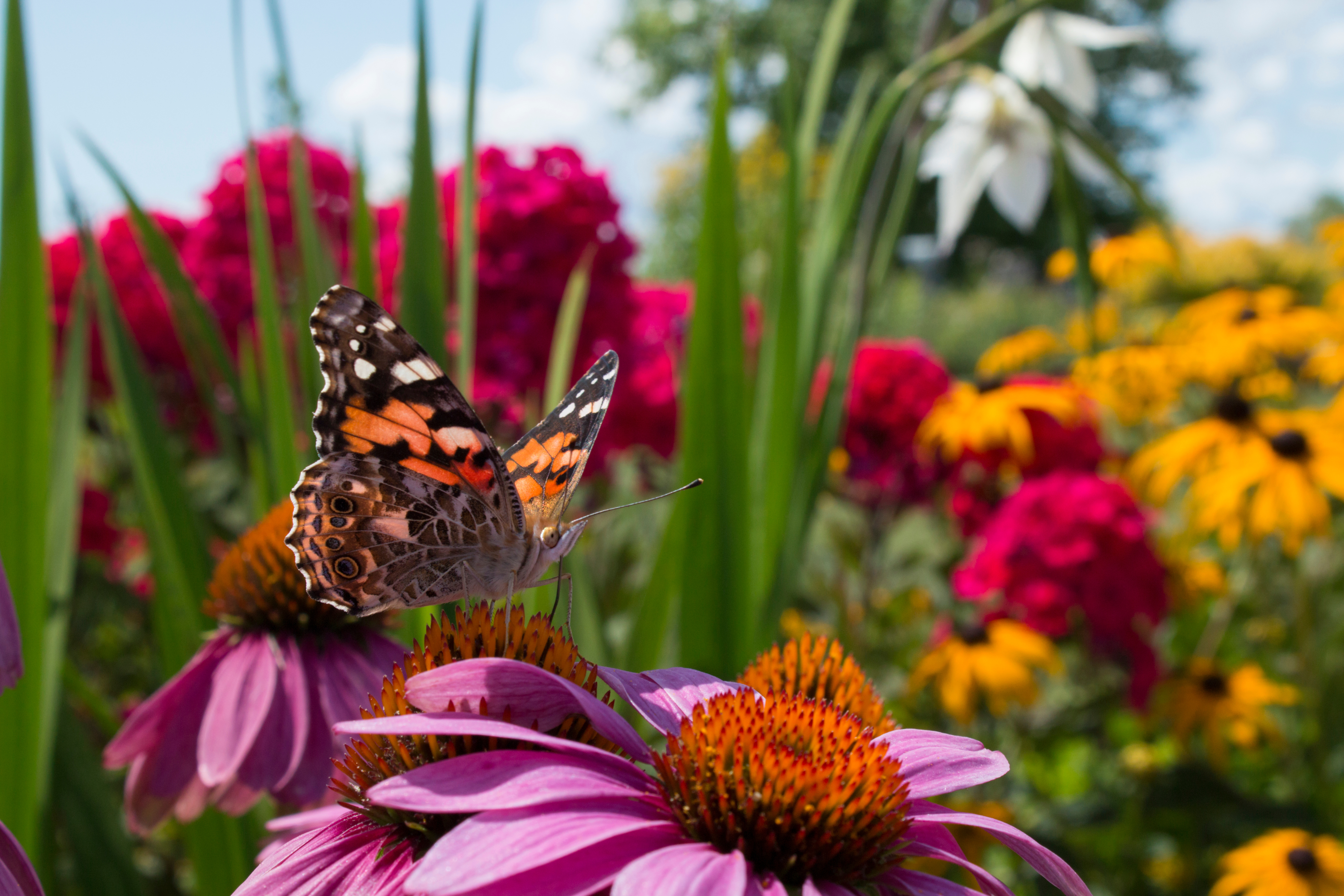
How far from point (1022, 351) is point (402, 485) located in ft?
8.45

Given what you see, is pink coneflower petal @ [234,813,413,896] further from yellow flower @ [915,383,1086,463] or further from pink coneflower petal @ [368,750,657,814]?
yellow flower @ [915,383,1086,463]

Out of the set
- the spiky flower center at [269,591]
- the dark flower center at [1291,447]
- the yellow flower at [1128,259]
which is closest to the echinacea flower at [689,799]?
the spiky flower center at [269,591]

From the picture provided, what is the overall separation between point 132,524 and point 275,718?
1.96 metres

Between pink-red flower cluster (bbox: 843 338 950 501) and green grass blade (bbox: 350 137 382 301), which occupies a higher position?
green grass blade (bbox: 350 137 382 301)

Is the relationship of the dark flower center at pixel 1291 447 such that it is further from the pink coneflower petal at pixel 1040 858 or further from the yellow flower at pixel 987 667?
the pink coneflower petal at pixel 1040 858

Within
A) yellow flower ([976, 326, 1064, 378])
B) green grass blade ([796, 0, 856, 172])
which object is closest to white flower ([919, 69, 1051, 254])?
green grass blade ([796, 0, 856, 172])

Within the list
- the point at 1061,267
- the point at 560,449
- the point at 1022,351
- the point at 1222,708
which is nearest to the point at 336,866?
the point at 560,449

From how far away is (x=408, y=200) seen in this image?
3.19 feet

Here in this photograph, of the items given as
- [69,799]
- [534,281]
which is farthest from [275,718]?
[534,281]

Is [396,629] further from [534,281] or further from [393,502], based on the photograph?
[534,281]

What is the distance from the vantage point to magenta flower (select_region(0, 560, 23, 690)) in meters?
0.49

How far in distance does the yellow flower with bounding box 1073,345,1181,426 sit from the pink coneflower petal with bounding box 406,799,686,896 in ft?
7.90

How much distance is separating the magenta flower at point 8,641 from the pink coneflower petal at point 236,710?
0.31 metres

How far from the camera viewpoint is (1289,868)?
1.63 m
